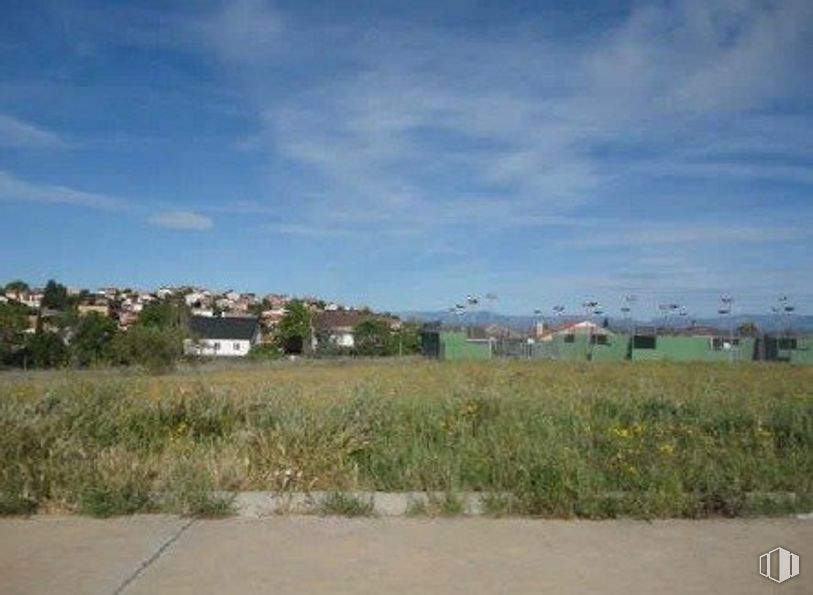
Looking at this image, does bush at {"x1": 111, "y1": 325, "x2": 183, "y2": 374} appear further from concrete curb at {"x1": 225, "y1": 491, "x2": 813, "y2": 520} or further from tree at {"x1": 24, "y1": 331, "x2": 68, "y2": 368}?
concrete curb at {"x1": 225, "y1": 491, "x2": 813, "y2": 520}

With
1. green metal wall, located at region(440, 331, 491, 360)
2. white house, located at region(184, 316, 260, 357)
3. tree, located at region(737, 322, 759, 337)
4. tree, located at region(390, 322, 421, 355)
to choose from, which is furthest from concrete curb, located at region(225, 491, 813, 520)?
white house, located at region(184, 316, 260, 357)

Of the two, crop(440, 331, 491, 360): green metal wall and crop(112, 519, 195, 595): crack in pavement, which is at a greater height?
crop(440, 331, 491, 360): green metal wall

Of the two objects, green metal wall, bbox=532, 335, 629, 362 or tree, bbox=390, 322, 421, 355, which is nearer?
green metal wall, bbox=532, 335, 629, 362

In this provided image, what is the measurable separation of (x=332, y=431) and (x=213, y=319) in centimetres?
10708

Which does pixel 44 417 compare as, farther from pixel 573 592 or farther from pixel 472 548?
pixel 573 592

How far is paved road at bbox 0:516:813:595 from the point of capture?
4.47 metres

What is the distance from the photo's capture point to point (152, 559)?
4.86 metres

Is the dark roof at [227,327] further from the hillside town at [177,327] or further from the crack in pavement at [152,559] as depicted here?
the crack in pavement at [152,559]

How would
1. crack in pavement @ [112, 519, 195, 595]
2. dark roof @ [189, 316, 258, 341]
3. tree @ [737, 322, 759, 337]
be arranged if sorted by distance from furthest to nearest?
dark roof @ [189, 316, 258, 341]
tree @ [737, 322, 759, 337]
crack in pavement @ [112, 519, 195, 595]
